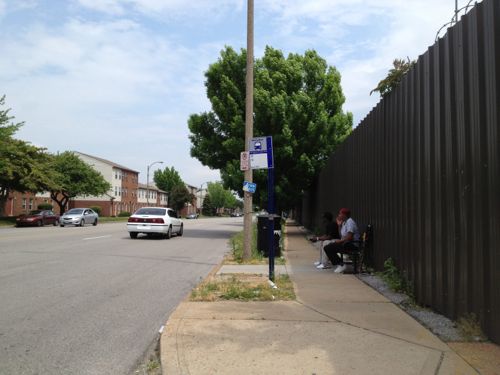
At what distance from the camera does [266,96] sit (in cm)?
2297

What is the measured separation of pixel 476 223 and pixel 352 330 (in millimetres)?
1806

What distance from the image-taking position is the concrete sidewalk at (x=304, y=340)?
455 centimetres

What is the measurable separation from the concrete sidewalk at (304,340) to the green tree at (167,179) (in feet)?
362

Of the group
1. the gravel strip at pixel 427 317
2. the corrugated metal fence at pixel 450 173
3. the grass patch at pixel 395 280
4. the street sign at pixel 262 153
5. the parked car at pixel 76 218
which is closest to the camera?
the corrugated metal fence at pixel 450 173

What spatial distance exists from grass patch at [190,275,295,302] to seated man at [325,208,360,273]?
74.8 inches

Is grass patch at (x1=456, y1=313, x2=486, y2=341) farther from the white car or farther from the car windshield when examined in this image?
the car windshield

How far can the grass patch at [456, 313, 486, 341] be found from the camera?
5.16 meters

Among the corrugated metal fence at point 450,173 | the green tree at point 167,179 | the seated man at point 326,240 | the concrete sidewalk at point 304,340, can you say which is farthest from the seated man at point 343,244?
the green tree at point 167,179

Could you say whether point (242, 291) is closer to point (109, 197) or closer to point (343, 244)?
point (343, 244)

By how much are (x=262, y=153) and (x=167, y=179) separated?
357 ft

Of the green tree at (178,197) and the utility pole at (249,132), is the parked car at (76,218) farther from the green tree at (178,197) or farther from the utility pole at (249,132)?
the green tree at (178,197)

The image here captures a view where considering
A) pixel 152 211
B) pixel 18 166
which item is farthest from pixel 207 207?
pixel 152 211

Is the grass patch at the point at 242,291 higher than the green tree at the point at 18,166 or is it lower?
lower

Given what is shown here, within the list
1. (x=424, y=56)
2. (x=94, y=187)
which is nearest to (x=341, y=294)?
(x=424, y=56)
